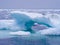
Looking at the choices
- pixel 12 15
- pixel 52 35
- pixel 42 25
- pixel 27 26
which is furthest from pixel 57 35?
pixel 12 15

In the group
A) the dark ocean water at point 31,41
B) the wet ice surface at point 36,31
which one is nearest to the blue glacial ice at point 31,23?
the wet ice surface at point 36,31

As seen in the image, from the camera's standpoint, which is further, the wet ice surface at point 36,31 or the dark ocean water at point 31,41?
the wet ice surface at point 36,31

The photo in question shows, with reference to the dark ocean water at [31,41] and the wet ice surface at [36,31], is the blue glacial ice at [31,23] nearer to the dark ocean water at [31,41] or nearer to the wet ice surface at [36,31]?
the wet ice surface at [36,31]

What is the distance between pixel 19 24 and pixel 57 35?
772mm

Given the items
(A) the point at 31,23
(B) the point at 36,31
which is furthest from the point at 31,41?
(A) the point at 31,23

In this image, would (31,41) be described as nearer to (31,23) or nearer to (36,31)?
(36,31)

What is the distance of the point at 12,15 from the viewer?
124 inches

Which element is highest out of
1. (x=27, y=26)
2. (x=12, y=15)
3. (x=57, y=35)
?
(x=12, y=15)

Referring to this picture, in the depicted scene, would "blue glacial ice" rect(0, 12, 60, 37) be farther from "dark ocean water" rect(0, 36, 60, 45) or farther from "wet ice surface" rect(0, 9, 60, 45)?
"dark ocean water" rect(0, 36, 60, 45)

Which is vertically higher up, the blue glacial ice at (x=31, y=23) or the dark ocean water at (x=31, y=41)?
the blue glacial ice at (x=31, y=23)

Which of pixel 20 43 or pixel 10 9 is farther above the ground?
pixel 10 9

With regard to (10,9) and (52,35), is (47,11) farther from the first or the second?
(10,9)

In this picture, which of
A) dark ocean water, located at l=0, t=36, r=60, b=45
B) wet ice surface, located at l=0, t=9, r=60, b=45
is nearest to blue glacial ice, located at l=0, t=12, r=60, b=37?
wet ice surface, located at l=0, t=9, r=60, b=45

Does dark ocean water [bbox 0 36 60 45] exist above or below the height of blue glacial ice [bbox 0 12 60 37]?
below
